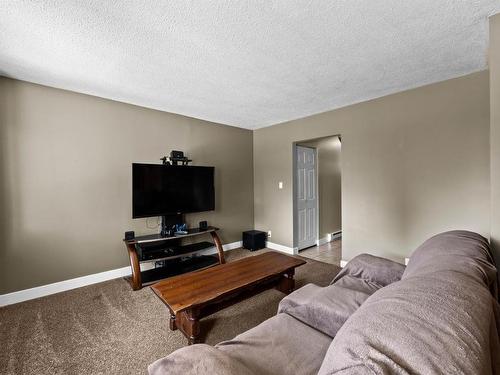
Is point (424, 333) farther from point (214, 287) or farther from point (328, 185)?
point (328, 185)

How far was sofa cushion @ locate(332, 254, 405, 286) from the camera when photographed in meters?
1.80

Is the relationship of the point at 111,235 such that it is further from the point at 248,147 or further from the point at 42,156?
the point at 248,147

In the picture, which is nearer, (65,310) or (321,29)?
(321,29)

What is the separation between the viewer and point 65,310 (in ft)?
7.43

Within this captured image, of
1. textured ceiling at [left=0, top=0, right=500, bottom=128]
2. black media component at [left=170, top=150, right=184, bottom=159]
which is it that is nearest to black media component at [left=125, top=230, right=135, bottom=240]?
black media component at [left=170, top=150, right=184, bottom=159]

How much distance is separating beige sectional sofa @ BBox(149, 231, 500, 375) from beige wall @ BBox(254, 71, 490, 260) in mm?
1371

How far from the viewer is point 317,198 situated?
4676 mm

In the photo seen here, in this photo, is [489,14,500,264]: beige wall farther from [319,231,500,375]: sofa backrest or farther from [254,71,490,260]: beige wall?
[254,71,490,260]: beige wall

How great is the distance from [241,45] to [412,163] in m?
2.38

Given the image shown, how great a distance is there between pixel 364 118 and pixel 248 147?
2.20 m

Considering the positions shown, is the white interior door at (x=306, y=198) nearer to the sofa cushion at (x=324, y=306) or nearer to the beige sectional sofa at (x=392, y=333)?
the sofa cushion at (x=324, y=306)

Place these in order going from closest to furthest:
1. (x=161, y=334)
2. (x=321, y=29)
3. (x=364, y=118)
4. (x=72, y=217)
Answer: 1. (x=321, y=29)
2. (x=161, y=334)
3. (x=72, y=217)
4. (x=364, y=118)

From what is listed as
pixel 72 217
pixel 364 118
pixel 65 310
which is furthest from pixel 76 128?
pixel 364 118

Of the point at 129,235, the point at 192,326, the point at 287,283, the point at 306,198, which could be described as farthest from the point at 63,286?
the point at 306,198
